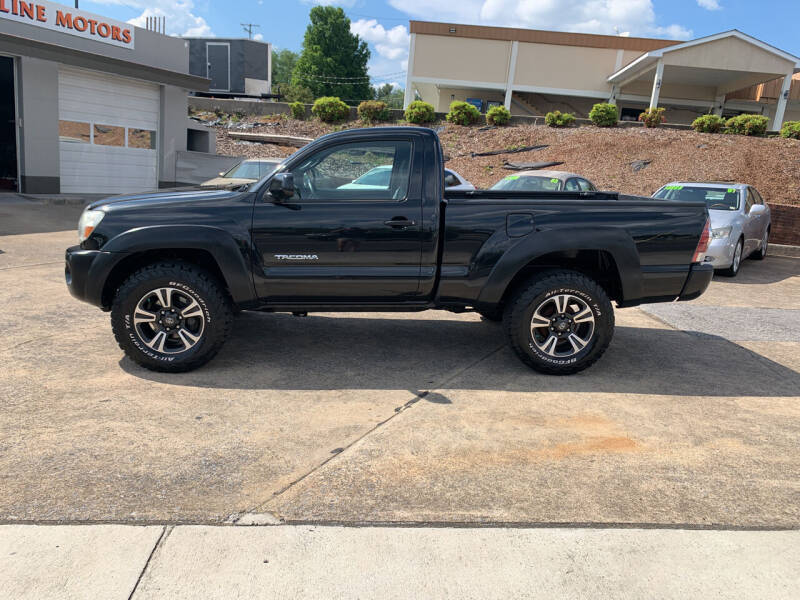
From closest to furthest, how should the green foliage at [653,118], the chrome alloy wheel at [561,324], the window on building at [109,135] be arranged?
the chrome alloy wheel at [561,324]
the window on building at [109,135]
the green foliage at [653,118]

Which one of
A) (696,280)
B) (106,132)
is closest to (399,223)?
(696,280)

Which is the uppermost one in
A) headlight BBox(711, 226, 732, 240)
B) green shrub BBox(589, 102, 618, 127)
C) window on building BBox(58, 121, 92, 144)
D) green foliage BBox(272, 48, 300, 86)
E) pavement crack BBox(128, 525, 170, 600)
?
green foliage BBox(272, 48, 300, 86)

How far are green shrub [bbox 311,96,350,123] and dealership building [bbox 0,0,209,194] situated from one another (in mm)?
10381

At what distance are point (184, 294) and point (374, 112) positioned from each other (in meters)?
26.6

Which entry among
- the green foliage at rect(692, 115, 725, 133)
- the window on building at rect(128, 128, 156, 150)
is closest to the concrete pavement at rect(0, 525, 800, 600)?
the window on building at rect(128, 128, 156, 150)

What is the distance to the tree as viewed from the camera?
57.2 meters

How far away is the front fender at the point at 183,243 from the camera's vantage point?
4664 millimetres

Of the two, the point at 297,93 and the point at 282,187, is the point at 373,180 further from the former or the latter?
the point at 297,93

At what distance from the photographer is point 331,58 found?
57250 mm

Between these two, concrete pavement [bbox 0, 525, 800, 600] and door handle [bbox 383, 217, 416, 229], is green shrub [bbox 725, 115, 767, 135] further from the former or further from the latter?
concrete pavement [bbox 0, 525, 800, 600]

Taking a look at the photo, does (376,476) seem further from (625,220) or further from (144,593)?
(625,220)

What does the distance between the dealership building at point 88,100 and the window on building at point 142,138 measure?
1.3 inches

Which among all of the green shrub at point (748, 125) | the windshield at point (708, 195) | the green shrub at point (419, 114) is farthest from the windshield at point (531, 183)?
the green shrub at point (419, 114)

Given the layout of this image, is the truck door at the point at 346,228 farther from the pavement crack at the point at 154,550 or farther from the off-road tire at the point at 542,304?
the pavement crack at the point at 154,550
